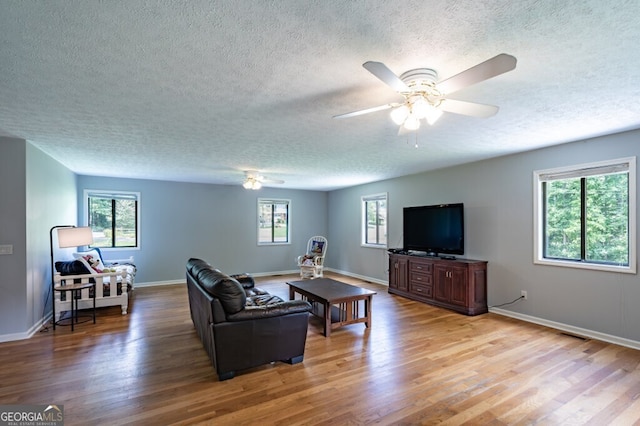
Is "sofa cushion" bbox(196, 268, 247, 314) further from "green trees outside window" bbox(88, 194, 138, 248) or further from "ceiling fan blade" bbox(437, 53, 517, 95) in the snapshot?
"green trees outside window" bbox(88, 194, 138, 248)

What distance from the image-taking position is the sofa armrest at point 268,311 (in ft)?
8.96

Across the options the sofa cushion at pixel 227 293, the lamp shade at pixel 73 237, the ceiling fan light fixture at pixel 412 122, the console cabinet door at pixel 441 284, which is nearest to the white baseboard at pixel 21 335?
the lamp shade at pixel 73 237

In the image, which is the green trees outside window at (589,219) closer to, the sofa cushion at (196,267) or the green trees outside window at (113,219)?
the sofa cushion at (196,267)

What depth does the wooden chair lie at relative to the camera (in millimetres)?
7246

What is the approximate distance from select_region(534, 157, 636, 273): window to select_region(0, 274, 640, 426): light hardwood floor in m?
1.01

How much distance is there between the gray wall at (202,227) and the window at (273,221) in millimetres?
152

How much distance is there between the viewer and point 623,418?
87.2 inches

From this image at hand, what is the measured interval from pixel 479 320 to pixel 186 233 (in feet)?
20.6

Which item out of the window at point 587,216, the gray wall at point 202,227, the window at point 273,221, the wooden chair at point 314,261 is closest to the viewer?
the window at point 587,216

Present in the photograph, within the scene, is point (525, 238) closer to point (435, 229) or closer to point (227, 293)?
point (435, 229)

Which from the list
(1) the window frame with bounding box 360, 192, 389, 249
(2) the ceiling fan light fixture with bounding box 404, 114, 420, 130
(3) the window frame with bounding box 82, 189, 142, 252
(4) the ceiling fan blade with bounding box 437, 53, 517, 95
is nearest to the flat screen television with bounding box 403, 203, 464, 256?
(1) the window frame with bounding box 360, 192, 389, 249

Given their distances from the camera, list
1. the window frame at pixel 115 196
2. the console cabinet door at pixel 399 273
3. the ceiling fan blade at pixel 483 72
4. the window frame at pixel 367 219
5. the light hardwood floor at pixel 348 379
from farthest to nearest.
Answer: the window frame at pixel 367 219 → the window frame at pixel 115 196 → the console cabinet door at pixel 399 273 → the light hardwood floor at pixel 348 379 → the ceiling fan blade at pixel 483 72

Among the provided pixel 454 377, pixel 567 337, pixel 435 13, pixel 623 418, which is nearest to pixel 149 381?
pixel 454 377

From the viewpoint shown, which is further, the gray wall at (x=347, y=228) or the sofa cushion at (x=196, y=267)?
the gray wall at (x=347, y=228)
